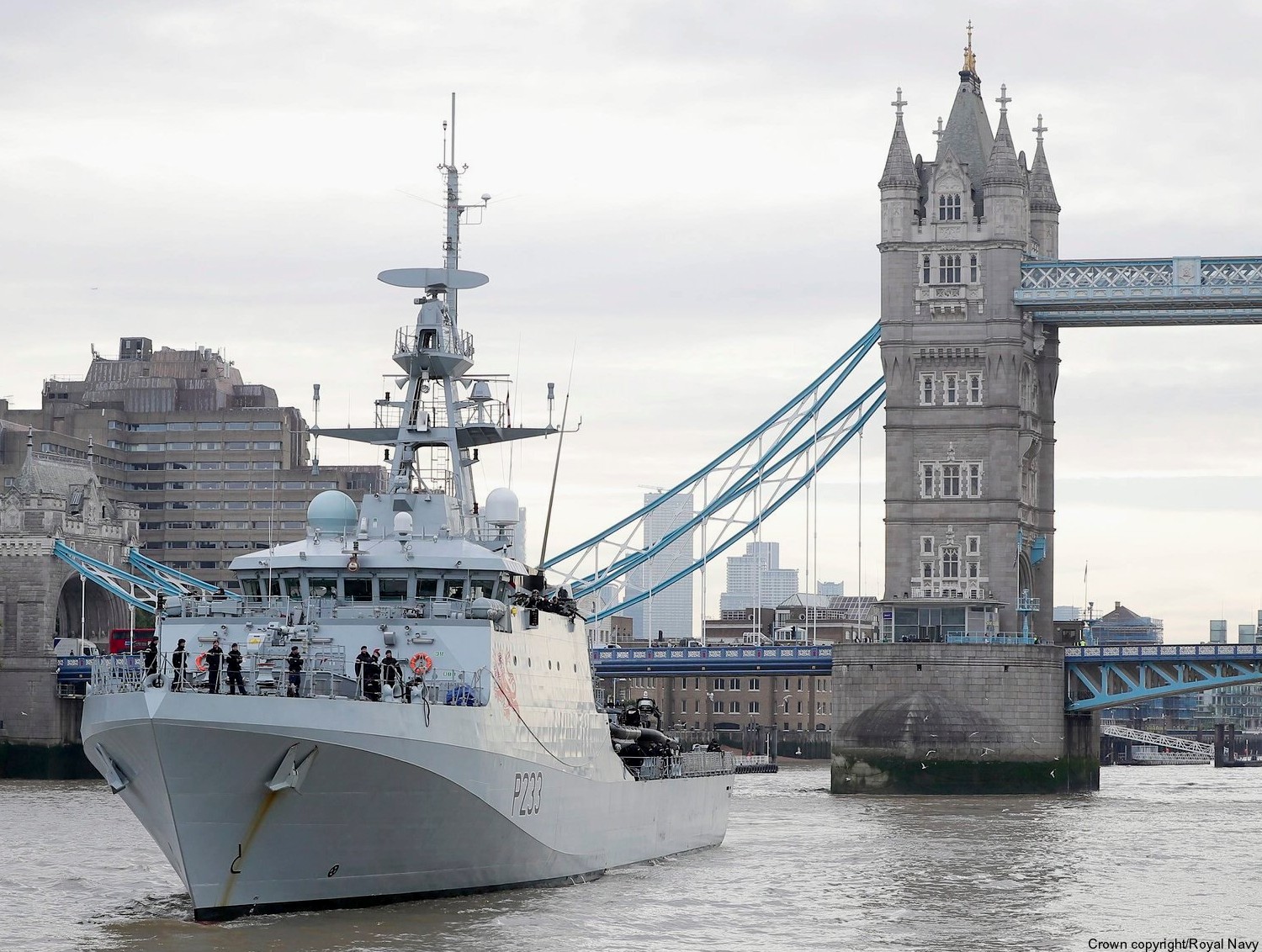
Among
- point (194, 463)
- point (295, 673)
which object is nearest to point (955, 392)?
point (295, 673)

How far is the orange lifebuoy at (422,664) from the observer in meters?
28.5

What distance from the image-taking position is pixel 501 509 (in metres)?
32.1

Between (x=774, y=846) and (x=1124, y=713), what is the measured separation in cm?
14109

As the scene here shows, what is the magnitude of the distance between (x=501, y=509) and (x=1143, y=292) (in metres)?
42.2

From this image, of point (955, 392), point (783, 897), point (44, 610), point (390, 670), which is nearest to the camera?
point (390, 670)

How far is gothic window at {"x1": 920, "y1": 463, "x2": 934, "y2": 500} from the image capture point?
7119 centimetres

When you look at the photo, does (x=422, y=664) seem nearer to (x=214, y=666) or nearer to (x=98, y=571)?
(x=214, y=666)

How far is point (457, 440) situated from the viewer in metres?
33.6

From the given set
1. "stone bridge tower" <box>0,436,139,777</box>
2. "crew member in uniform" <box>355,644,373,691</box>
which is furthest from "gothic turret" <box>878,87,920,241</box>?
"crew member in uniform" <box>355,644,373,691</box>

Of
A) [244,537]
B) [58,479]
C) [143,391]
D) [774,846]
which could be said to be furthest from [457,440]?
[143,391]

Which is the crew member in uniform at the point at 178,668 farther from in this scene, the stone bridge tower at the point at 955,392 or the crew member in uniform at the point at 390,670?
the stone bridge tower at the point at 955,392

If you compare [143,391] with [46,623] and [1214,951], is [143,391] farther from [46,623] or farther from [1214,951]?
[1214,951]

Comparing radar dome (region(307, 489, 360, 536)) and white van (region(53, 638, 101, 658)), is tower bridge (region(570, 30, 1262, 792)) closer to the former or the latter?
white van (region(53, 638, 101, 658))

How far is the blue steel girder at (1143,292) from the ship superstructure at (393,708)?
39.4m
